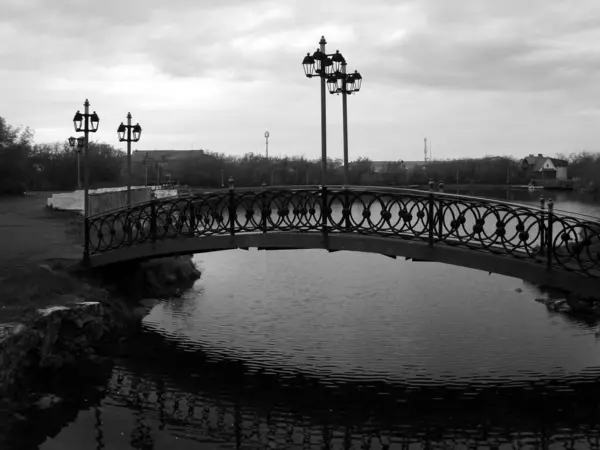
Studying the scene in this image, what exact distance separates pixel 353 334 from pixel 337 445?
439 cm

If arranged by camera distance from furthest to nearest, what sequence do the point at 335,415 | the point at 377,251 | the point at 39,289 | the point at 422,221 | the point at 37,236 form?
the point at 37,236 < the point at 39,289 < the point at 422,221 < the point at 377,251 < the point at 335,415

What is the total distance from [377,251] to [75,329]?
17.3ft

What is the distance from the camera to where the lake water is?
8.73 metres

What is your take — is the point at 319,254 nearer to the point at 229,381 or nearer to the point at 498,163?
the point at 229,381

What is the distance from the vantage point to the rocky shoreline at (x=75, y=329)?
9.55 meters

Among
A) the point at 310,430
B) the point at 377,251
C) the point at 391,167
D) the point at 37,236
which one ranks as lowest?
the point at 310,430

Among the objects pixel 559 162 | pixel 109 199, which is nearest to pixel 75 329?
pixel 109 199

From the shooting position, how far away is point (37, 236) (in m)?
18.4

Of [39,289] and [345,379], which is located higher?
[39,289]

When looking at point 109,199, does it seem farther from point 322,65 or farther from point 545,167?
point 545,167

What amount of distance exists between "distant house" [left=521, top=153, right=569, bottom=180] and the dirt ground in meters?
68.4

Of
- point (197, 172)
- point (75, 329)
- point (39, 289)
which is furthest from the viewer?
point (197, 172)

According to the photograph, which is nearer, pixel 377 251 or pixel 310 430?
pixel 310 430

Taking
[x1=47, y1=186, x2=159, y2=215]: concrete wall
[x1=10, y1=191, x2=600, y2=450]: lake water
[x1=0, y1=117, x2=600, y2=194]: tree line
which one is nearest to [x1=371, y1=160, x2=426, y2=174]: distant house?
[x1=0, y1=117, x2=600, y2=194]: tree line
